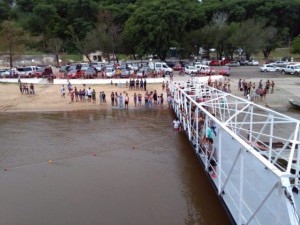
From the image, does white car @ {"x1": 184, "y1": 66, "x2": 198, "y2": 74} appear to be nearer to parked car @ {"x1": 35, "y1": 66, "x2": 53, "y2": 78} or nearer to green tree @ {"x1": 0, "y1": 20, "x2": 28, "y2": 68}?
parked car @ {"x1": 35, "y1": 66, "x2": 53, "y2": 78}

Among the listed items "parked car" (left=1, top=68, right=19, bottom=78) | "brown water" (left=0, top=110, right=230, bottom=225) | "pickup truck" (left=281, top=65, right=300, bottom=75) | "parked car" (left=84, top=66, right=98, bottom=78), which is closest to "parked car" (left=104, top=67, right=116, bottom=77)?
"parked car" (left=84, top=66, right=98, bottom=78)

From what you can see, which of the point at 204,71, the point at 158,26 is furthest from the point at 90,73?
the point at 158,26

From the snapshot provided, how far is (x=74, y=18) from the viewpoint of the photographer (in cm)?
8575

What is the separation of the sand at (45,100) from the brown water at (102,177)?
653 cm

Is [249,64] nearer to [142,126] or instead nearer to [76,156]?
[142,126]

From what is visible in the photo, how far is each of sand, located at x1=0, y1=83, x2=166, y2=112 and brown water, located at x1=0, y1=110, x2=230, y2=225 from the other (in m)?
6.53

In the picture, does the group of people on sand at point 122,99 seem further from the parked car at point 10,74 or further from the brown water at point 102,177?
the parked car at point 10,74

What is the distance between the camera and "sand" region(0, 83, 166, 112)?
2997 centimetres

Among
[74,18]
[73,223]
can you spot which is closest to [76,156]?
[73,223]

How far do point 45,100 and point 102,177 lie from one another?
2025 cm

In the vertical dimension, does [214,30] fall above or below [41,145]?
above

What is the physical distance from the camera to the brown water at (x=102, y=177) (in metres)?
11.2

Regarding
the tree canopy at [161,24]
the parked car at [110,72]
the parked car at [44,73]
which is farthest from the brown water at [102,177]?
the tree canopy at [161,24]

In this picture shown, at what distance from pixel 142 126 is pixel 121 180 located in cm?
955
